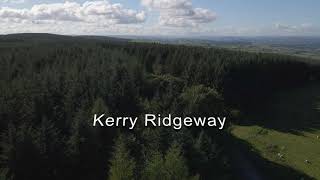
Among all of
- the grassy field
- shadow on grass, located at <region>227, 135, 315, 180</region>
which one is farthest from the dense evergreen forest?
the grassy field

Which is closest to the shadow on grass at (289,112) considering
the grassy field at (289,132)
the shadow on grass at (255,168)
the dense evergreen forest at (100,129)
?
the grassy field at (289,132)

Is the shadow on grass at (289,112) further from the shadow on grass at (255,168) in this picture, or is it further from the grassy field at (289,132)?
the shadow on grass at (255,168)

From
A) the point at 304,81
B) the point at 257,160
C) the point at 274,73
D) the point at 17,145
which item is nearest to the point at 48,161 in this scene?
the point at 17,145

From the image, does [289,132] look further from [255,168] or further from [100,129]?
[100,129]

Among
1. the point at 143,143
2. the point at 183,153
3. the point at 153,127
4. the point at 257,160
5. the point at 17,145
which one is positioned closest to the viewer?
the point at 17,145

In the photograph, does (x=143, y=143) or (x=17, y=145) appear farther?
(x=143, y=143)

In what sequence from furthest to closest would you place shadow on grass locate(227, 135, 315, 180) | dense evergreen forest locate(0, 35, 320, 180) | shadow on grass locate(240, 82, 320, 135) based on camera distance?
shadow on grass locate(240, 82, 320, 135) < shadow on grass locate(227, 135, 315, 180) < dense evergreen forest locate(0, 35, 320, 180)

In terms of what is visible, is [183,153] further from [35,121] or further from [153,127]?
[35,121]

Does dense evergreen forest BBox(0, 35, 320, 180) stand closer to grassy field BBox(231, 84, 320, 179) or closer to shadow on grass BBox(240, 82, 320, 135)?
shadow on grass BBox(240, 82, 320, 135)
